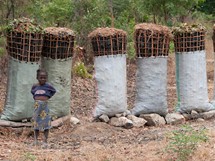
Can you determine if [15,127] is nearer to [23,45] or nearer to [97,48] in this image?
[23,45]

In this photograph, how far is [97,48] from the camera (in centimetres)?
824

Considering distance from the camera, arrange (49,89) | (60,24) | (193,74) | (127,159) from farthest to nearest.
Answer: (60,24), (193,74), (49,89), (127,159)

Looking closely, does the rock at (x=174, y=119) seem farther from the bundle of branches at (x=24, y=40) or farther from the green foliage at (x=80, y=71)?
the green foliage at (x=80, y=71)

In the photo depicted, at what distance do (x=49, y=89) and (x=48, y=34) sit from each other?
1.18 metres

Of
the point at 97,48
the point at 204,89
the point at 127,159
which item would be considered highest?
the point at 97,48

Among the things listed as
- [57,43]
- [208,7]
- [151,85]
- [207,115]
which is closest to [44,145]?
[57,43]

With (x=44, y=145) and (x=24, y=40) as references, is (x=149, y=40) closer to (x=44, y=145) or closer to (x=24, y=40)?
(x=24, y=40)

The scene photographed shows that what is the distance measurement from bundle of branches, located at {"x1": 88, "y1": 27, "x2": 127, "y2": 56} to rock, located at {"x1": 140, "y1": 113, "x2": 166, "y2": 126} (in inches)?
45.1

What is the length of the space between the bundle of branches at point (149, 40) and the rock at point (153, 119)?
3.31 feet

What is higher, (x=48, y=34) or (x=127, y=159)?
(x=48, y=34)

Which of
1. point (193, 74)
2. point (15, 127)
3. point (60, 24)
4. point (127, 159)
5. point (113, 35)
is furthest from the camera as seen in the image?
Result: point (60, 24)

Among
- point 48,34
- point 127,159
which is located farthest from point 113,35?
point 127,159

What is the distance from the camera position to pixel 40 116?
704cm

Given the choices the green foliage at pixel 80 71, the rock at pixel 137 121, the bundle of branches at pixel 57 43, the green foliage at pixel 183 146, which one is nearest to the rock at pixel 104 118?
the rock at pixel 137 121
